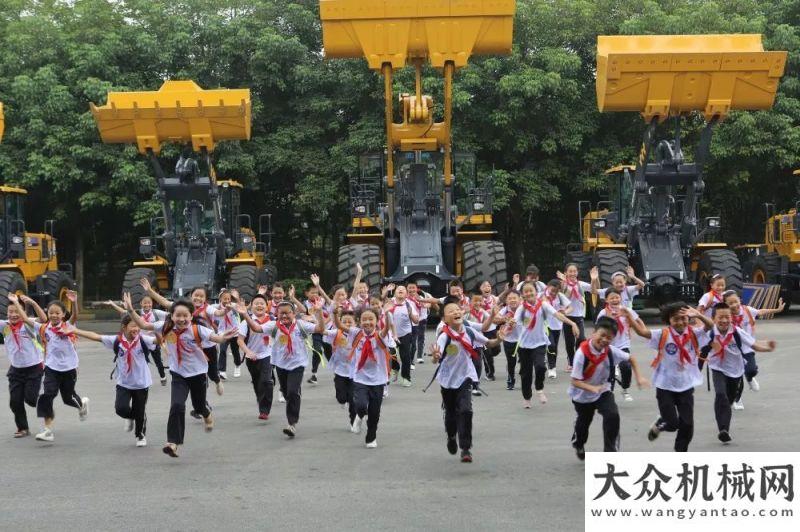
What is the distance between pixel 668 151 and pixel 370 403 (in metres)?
12.9

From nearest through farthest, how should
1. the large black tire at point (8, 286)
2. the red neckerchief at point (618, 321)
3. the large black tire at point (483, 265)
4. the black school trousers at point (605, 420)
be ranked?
the black school trousers at point (605, 420), the red neckerchief at point (618, 321), the large black tire at point (8, 286), the large black tire at point (483, 265)

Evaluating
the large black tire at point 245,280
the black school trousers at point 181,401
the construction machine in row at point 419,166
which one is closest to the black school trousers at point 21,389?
the black school trousers at point 181,401

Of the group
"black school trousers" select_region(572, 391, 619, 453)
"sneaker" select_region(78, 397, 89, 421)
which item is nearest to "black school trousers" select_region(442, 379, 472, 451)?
"black school trousers" select_region(572, 391, 619, 453)

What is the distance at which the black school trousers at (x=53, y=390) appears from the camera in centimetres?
1127

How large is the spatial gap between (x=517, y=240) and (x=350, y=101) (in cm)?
651

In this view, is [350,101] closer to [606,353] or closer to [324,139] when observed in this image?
[324,139]

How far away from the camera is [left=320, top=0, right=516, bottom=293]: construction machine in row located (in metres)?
20.1

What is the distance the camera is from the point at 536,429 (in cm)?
1123

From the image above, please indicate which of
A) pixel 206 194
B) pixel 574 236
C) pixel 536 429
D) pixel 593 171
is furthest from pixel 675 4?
pixel 536 429

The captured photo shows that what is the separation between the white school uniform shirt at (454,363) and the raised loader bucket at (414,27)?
11162 millimetres

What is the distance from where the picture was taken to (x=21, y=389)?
37.5ft

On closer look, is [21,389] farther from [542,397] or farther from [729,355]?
[729,355]

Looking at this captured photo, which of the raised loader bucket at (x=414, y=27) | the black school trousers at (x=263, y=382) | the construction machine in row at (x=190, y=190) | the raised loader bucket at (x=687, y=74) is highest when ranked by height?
the raised loader bucket at (x=414, y=27)

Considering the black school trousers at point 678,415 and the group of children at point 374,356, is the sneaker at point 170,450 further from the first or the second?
the black school trousers at point 678,415
